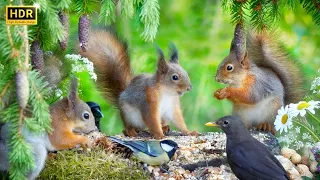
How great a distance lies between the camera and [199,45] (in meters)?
4.51

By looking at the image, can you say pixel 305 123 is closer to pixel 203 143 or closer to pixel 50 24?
pixel 203 143

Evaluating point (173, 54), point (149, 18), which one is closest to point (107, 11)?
point (149, 18)

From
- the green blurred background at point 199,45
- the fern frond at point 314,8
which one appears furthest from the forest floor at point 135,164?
the green blurred background at point 199,45

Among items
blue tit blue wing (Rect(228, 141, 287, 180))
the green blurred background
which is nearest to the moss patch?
blue tit blue wing (Rect(228, 141, 287, 180))

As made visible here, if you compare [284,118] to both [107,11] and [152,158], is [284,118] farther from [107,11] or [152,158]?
[107,11]

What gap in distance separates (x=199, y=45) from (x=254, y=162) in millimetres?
1663

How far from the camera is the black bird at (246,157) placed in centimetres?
290

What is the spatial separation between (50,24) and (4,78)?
0.25 meters

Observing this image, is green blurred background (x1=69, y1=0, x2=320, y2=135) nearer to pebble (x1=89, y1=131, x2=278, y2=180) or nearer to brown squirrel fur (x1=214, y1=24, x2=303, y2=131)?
brown squirrel fur (x1=214, y1=24, x2=303, y2=131)

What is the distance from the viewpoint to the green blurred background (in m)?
4.22

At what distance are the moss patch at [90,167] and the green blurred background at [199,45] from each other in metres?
1.08

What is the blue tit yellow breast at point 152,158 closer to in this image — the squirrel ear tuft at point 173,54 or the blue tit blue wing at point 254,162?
the blue tit blue wing at point 254,162

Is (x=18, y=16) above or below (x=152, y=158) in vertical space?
above

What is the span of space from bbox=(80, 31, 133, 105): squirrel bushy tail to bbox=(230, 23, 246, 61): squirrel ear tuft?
0.56 meters
